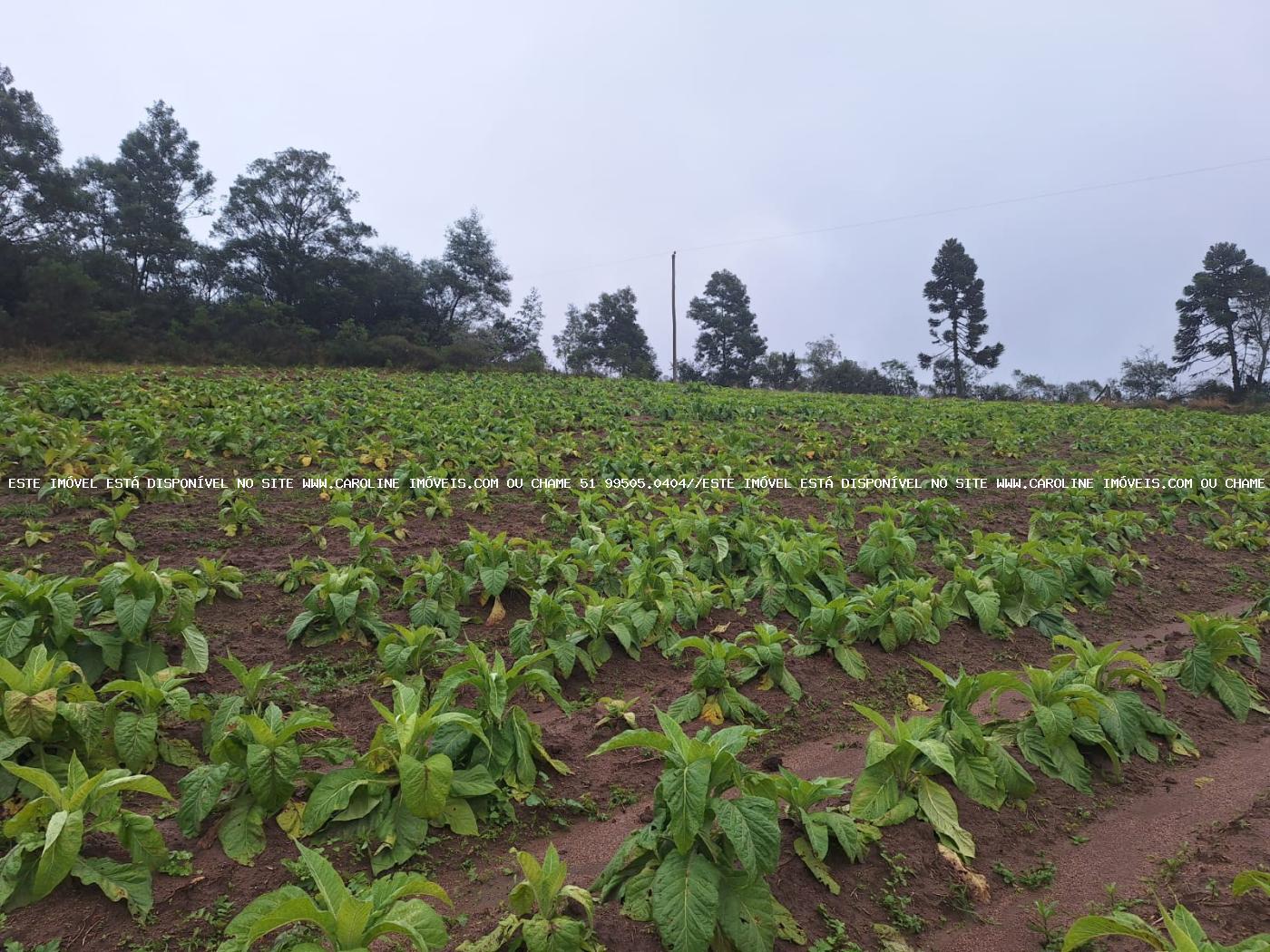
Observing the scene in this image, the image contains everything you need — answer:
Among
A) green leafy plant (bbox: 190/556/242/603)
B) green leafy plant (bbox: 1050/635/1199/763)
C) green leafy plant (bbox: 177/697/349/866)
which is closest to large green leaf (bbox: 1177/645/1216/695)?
green leafy plant (bbox: 1050/635/1199/763)

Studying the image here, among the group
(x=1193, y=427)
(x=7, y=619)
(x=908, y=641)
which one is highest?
(x=1193, y=427)

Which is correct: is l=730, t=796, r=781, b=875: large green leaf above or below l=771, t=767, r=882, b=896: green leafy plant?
above

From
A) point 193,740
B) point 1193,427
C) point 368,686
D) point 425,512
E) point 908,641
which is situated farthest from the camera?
point 1193,427

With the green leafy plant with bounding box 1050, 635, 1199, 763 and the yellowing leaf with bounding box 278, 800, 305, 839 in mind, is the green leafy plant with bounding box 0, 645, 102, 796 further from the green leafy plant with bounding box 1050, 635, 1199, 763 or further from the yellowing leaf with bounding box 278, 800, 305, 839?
the green leafy plant with bounding box 1050, 635, 1199, 763

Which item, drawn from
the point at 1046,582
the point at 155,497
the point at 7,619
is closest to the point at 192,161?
the point at 155,497

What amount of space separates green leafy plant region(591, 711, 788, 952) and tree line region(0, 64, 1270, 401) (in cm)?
2707

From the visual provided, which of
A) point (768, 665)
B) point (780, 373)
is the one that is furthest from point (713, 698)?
point (780, 373)

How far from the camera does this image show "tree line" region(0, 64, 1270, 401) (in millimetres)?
23875

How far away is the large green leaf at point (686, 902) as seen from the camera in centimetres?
194

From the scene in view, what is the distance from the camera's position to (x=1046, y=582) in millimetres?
5266

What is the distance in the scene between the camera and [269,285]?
1324 inches

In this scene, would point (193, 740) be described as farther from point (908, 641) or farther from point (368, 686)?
point (908, 641)

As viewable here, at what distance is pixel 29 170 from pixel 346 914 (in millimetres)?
34999

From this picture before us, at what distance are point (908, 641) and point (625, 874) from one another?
3.12 meters
